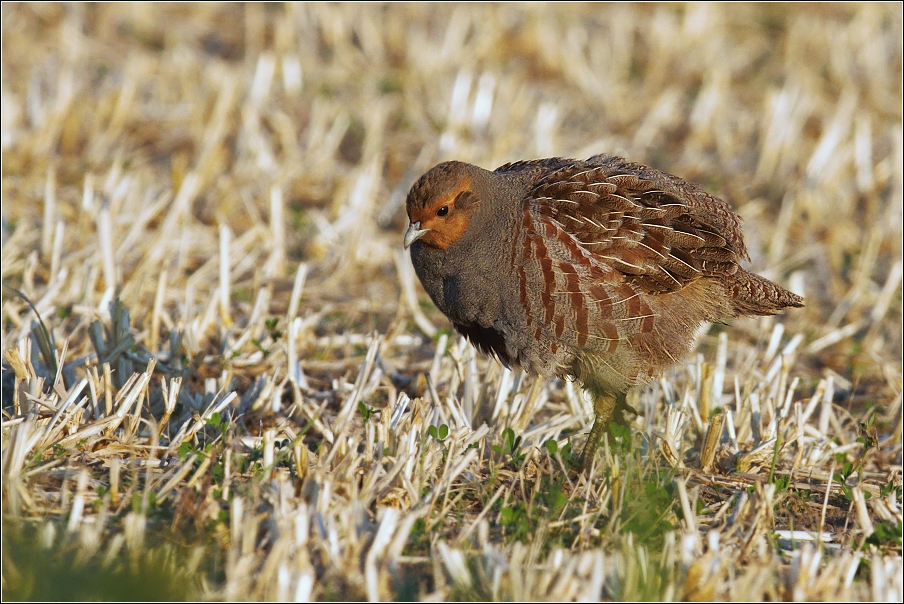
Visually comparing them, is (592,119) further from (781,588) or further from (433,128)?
(781,588)

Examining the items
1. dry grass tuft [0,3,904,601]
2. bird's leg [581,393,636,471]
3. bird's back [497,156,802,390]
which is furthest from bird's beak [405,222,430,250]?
bird's leg [581,393,636,471]

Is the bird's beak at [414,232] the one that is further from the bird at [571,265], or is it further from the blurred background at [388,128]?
the blurred background at [388,128]

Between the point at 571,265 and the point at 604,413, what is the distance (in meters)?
0.64

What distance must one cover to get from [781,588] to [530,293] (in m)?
1.22

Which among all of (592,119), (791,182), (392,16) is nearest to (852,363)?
(791,182)

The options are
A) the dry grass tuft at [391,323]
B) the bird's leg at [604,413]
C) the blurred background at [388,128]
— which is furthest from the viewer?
the blurred background at [388,128]

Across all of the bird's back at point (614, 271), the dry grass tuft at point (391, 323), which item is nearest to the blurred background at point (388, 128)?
the dry grass tuft at point (391, 323)

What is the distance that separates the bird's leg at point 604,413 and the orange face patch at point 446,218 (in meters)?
0.82

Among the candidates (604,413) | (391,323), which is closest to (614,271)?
(604,413)

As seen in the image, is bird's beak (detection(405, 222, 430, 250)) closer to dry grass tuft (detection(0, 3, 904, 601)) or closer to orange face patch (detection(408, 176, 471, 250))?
orange face patch (detection(408, 176, 471, 250))

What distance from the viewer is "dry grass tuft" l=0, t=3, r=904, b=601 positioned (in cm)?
278

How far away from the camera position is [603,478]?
11.0ft

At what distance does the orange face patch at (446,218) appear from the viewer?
3449 mm

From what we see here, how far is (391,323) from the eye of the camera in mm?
4895
